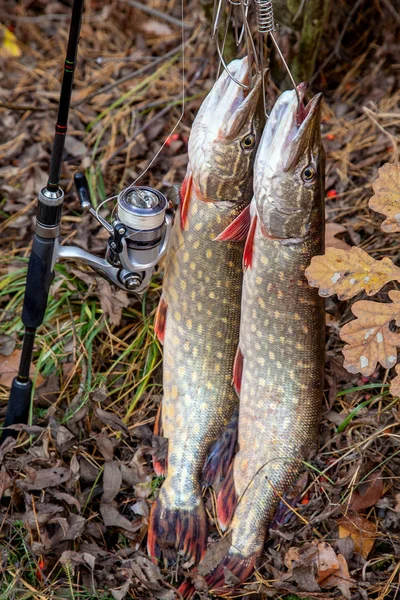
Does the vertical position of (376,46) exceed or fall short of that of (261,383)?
it exceeds it

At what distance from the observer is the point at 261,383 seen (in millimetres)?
2816

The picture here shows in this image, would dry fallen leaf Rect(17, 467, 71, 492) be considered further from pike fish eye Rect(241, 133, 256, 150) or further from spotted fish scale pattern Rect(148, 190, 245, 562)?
pike fish eye Rect(241, 133, 256, 150)

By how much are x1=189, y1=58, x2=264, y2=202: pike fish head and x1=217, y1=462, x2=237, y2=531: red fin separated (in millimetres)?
1080

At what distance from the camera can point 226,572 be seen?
106 inches

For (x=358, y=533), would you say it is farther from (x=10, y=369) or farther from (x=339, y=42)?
(x=339, y=42)

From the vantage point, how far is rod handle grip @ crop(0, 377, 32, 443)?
297 cm

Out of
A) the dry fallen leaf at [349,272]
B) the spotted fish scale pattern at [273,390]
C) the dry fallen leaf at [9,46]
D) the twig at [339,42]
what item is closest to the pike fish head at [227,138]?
the spotted fish scale pattern at [273,390]

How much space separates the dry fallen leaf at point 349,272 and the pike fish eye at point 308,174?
0.95ft

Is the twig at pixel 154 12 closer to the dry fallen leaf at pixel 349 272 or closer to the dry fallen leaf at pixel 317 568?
the dry fallen leaf at pixel 349 272

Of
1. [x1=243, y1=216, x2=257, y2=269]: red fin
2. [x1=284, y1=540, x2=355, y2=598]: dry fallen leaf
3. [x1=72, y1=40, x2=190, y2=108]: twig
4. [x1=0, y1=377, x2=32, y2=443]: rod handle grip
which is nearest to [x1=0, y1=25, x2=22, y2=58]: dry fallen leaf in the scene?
[x1=72, y1=40, x2=190, y2=108]: twig

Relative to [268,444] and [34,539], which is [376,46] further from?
[34,539]

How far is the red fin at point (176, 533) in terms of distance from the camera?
2.80 m

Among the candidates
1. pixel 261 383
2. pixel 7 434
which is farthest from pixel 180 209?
pixel 7 434

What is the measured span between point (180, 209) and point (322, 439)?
105cm
